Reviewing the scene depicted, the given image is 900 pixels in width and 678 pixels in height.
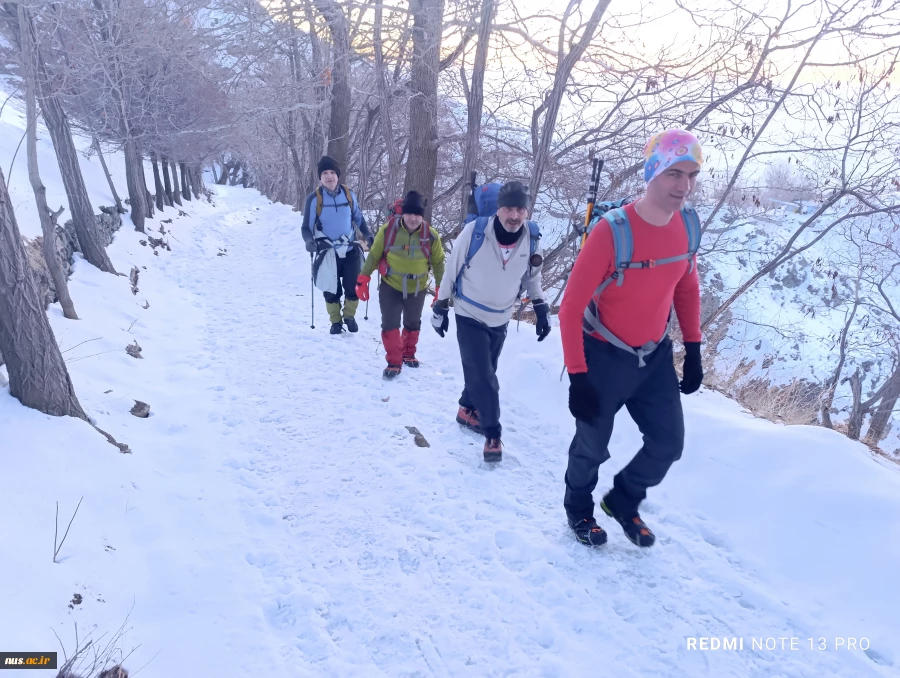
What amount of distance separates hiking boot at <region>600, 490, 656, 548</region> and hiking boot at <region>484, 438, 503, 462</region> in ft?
3.36

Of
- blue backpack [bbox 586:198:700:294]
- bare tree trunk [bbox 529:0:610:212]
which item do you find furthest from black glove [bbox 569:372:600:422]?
bare tree trunk [bbox 529:0:610:212]

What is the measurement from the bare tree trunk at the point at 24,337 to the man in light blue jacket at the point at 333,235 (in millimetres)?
3457

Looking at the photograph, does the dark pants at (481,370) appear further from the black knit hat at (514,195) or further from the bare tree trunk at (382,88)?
the bare tree trunk at (382,88)

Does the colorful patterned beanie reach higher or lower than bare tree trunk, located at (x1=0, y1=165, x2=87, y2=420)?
higher

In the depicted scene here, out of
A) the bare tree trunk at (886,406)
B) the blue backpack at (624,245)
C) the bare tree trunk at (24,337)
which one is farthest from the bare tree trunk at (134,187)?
the bare tree trunk at (886,406)

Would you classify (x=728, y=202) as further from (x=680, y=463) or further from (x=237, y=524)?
(x=237, y=524)

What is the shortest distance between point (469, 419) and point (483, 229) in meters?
1.77

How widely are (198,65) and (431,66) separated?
3326 mm

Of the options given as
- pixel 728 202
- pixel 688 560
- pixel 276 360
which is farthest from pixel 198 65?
pixel 688 560

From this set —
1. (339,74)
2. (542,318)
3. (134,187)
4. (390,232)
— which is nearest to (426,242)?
(390,232)

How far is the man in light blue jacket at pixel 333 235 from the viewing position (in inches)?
263

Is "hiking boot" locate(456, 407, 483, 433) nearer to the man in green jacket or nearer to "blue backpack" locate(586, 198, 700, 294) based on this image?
the man in green jacket

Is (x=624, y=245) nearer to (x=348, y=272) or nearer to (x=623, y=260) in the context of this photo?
(x=623, y=260)

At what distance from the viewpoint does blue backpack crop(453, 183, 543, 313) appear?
4.00 metres
